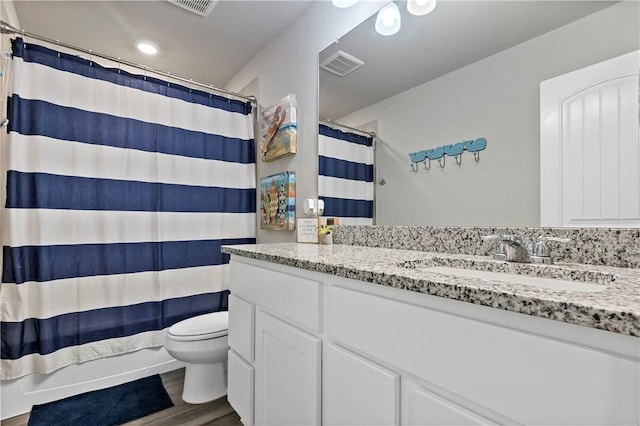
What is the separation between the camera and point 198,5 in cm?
181

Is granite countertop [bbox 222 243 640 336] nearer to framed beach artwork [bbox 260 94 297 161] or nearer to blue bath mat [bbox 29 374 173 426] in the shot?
framed beach artwork [bbox 260 94 297 161]

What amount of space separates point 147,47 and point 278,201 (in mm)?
1535

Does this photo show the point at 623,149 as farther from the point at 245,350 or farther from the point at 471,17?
the point at 245,350

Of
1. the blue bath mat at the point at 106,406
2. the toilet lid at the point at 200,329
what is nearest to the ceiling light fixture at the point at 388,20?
the toilet lid at the point at 200,329

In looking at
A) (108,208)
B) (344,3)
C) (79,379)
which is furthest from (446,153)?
(79,379)

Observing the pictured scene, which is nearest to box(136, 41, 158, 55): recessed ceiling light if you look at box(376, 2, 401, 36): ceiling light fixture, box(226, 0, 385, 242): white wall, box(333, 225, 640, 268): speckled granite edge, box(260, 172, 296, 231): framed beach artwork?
box(226, 0, 385, 242): white wall

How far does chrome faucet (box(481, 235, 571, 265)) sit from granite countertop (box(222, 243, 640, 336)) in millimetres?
40

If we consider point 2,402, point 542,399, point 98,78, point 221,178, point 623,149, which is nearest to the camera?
point 542,399

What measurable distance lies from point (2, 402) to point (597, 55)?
2861mm

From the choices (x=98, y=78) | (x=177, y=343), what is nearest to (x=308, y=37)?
(x=98, y=78)

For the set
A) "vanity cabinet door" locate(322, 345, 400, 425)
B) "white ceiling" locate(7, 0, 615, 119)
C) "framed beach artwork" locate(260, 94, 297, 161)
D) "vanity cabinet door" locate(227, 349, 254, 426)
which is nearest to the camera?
"vanity cabinet door" locate(322, 345, 400, 425)

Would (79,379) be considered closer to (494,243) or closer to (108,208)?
(108,208)

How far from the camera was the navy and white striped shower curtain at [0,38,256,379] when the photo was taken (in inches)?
61.5

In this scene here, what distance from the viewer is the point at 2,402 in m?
1.51
